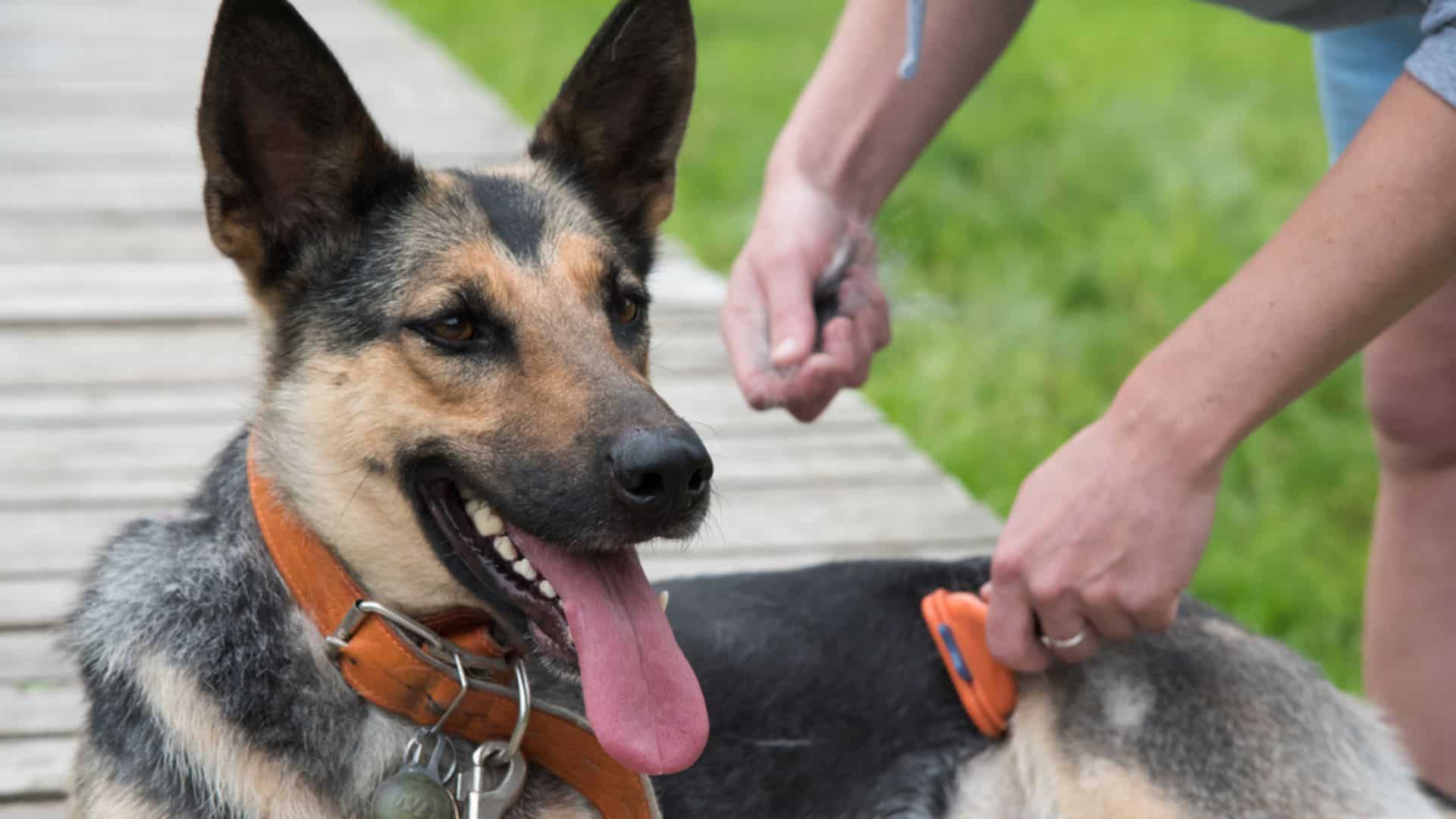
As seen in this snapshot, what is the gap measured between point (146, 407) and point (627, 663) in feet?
10.2

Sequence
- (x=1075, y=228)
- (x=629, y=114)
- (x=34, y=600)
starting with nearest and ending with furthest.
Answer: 1. (x=629, y=114)
2. (x=34, y=600)
3. (x=1075, y=228)

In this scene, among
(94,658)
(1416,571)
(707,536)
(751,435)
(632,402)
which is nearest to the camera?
(632,402)

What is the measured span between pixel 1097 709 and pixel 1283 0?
1.37 meters

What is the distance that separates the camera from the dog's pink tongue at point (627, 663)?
222 centimetres

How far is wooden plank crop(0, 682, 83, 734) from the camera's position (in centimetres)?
321

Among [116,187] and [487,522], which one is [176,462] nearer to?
[487,522]

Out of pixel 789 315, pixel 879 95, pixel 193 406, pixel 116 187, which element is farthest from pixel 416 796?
pixel 116 187

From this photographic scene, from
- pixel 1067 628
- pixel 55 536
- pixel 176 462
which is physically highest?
pixel 1067 628

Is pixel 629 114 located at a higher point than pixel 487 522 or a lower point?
higher

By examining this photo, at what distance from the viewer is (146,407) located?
4.82m

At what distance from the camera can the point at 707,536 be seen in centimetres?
417

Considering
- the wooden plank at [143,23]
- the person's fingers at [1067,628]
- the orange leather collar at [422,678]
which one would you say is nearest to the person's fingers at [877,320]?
the person's fingers at [1067,628]

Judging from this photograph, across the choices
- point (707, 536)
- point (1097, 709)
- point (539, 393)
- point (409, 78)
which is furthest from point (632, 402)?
point (409, 78)

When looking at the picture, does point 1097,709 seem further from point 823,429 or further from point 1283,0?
point 823,429
